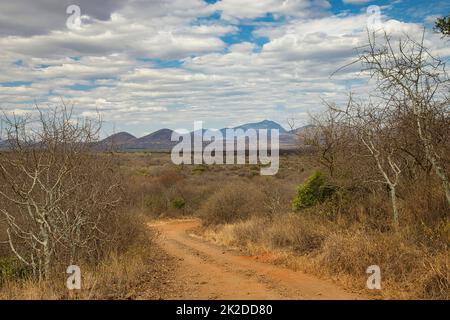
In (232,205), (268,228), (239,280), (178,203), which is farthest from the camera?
(178,203)

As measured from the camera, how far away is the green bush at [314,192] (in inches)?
625

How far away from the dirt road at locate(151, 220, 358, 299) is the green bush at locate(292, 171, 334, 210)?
9.64 ft

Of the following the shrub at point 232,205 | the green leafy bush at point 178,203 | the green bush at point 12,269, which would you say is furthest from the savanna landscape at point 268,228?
the green leafy bush at point 178,203

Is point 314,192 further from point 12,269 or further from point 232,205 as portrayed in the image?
point 12,269

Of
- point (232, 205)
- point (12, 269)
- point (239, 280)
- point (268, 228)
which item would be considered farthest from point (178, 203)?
point (239, 280)

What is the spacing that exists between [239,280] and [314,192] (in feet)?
20.6

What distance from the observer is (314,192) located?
16.0 m

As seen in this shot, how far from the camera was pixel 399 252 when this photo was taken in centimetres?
988

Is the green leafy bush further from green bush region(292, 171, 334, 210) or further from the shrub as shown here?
green bush region(292, 171, 334, 210)

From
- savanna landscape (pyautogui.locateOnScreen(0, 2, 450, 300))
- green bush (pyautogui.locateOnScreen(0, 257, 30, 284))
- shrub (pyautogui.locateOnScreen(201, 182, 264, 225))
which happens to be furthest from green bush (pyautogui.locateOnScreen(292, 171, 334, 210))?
green bush (pyautogui.locateOnScreen(0, 257, 30, 284))

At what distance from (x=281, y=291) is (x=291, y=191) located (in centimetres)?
1523

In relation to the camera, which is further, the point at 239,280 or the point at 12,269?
the point at 12,269
